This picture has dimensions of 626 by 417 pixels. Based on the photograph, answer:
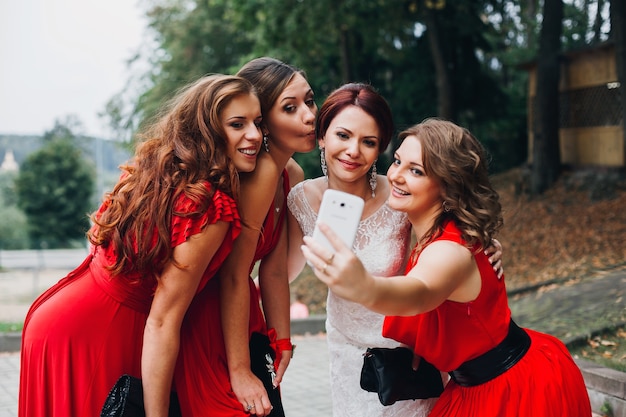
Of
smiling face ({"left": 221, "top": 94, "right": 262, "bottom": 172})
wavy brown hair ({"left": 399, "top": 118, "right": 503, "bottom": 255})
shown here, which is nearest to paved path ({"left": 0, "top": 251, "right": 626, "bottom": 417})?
smiling face ({"left": 221, "top": 94, "right": 262, "bottom": 172})

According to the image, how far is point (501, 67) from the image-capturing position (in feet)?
95.2

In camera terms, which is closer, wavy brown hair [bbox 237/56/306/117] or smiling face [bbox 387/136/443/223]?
smiling face [bbox 387/136/443/223]

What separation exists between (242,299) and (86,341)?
2.13 feet

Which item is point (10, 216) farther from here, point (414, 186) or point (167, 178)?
point (414, 186)

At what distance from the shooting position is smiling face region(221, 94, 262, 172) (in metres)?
2.70

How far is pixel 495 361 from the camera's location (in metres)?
2.53

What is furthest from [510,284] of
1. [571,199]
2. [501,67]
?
[501,67]

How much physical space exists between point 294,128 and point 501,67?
27.9 metres

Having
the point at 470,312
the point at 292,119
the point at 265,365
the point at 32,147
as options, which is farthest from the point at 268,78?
the point at 32,147

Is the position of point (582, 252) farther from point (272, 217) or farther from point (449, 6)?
point (272, 217)

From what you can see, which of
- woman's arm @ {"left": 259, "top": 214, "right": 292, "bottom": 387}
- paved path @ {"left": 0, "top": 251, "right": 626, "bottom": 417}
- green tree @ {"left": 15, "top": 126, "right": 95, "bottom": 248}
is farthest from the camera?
green tree @ {"left": 15, "top": 126, "right": 95, "bottom": 248}

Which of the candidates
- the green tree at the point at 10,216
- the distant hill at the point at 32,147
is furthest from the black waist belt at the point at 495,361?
the distant hill at the point at 32,147

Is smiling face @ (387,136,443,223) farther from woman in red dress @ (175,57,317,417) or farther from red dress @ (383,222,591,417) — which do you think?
woman in red dress @ (175,57,317,417)

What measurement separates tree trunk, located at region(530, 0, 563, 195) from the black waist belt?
46.8 feet
